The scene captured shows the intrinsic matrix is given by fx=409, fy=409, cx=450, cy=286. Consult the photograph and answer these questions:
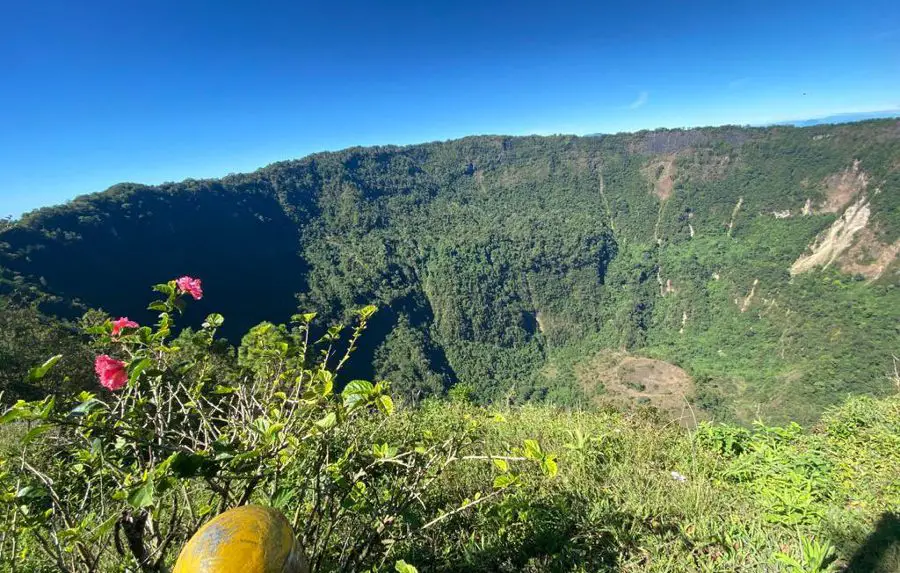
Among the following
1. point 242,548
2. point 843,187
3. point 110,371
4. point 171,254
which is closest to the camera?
point 242,548

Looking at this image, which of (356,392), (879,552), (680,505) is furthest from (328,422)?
(879,552)

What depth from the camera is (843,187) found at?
224ft

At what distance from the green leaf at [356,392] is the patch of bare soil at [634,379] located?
1921 inches

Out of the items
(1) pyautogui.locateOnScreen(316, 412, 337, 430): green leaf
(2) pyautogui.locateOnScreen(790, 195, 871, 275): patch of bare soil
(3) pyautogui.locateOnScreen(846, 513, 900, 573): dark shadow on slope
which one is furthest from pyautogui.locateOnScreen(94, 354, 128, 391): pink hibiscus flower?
(2) pyautogui.locateOnScreen(790, 195, 871, 275): patch of bare soil

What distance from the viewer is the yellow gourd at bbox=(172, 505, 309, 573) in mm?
913

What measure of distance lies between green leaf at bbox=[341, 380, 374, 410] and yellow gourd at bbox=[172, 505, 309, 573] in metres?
0.47

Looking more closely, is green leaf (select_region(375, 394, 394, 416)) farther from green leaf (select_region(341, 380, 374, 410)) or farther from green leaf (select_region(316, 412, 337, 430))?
green leaf (select_region(316, 412, 337, 430))

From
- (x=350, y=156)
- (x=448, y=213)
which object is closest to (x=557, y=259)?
(x=448, y=213)

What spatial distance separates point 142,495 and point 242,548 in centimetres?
27

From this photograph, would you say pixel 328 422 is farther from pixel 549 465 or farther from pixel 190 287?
pixel 190 287

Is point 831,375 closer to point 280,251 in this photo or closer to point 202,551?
point 202,551

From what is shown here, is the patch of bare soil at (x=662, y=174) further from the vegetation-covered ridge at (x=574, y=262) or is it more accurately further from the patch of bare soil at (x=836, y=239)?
the patch of bare soil at (x=836, y=239)

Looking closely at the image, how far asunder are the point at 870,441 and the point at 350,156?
110m

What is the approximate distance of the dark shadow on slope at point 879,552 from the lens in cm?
234
